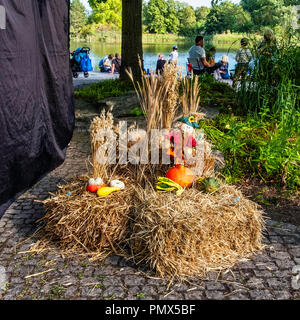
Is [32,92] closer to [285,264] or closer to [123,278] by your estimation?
[123,278]

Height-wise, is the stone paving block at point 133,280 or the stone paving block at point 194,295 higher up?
the stone paving block at point 133,280

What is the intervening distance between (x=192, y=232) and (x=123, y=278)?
607 millimetres

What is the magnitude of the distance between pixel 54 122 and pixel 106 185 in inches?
38.3

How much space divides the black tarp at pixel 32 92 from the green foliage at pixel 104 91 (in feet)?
11.5

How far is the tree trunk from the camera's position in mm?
8289

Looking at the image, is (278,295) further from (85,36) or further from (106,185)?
(85,36)

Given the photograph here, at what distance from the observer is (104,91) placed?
807cm

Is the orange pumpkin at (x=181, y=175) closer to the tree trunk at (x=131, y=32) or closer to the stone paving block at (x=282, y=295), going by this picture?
the stone paving block at (x=282, y=295)

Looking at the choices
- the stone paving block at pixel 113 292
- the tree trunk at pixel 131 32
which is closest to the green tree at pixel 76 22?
the tree trunk at pixel 131 32

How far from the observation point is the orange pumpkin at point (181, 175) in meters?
3.36

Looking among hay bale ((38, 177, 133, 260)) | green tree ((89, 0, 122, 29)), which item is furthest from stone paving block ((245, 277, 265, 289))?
green tree ((89, 0, 122, 29))

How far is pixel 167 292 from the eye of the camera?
105 inches

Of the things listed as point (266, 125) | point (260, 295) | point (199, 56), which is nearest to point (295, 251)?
point (260, 295)
